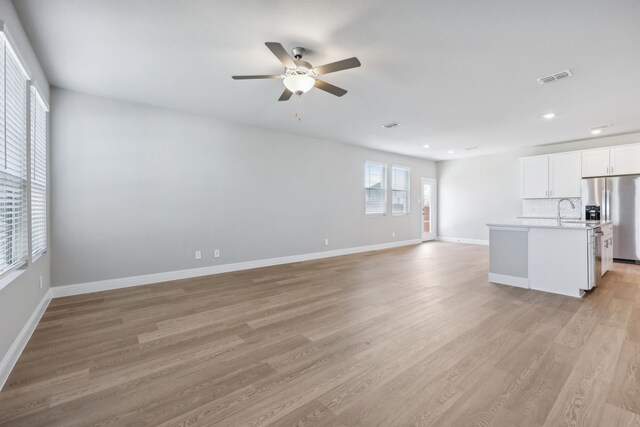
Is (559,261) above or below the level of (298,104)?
below

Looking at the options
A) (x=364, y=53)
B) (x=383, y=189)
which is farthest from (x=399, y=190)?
(x=364, y=53)

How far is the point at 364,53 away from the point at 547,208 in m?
6.72

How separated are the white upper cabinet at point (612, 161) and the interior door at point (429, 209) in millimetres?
3704

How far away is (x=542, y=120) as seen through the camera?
16.0 ft

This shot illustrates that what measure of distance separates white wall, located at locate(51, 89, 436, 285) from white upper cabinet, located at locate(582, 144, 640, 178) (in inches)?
211

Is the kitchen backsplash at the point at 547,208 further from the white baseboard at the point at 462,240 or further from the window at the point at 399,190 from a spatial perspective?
the window at the point at 399,190

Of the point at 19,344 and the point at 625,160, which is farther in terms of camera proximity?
the point at 625,160

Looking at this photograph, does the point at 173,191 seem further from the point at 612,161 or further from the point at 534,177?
the point at 612,161

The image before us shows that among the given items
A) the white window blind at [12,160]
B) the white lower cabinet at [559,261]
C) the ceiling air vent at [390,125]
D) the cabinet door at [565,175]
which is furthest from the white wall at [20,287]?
the cabinet door at [565,175]

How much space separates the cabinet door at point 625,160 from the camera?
17.9 ft

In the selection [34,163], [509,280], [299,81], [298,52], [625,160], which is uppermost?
[298,52]

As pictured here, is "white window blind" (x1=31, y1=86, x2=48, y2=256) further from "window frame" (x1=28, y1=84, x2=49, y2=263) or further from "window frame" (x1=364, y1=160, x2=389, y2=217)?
"window frame" (x1=364, y1=160, x2=389, y2=217)

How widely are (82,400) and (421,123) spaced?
17.9 ft

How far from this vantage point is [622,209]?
18.0 ft
